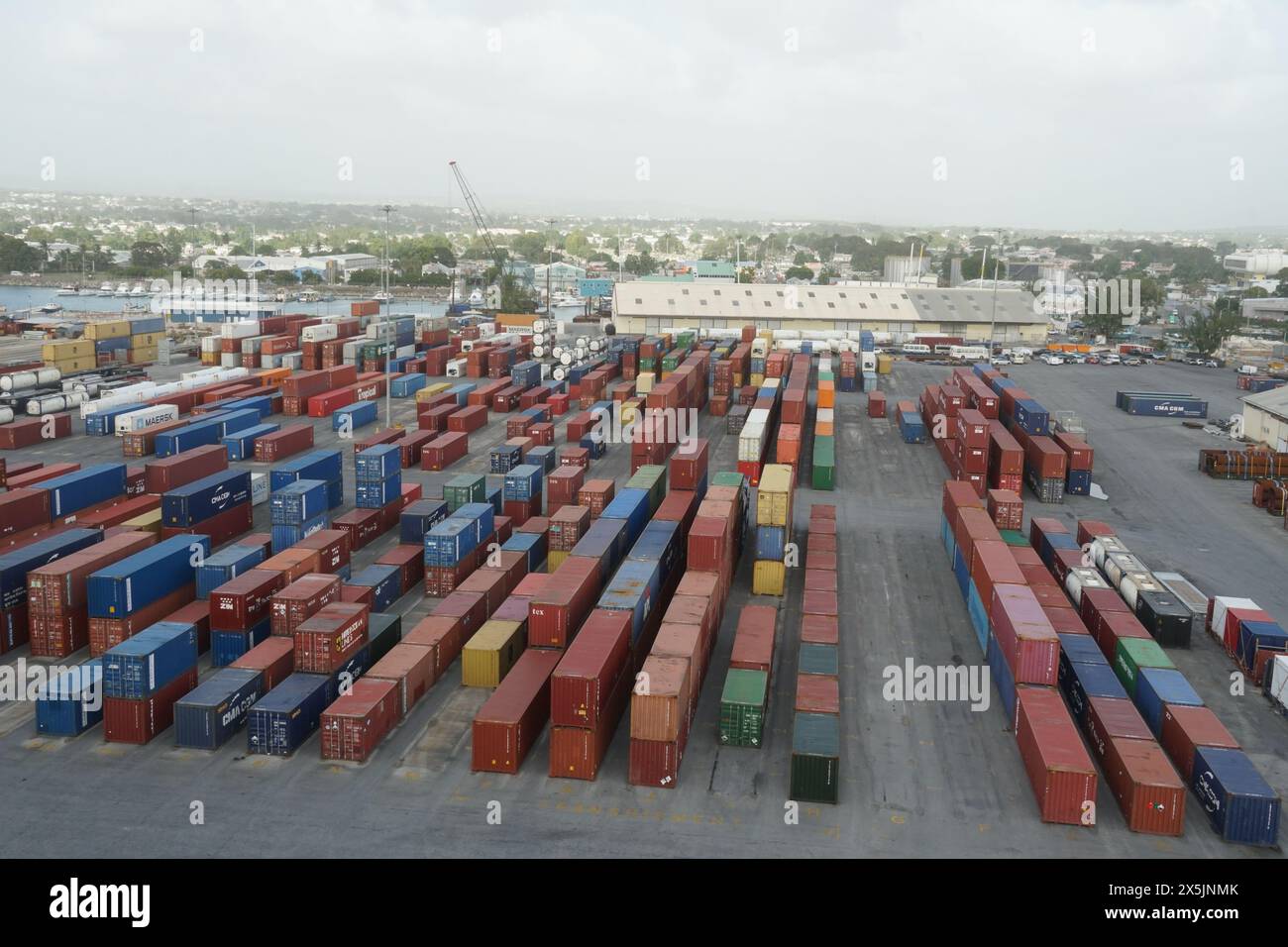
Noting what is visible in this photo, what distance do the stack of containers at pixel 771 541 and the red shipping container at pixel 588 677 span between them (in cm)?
1036

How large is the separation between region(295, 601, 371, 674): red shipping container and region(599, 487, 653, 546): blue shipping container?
1091 centimetres

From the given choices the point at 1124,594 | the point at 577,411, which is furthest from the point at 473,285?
the point at 1124,594

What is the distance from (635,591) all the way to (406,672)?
6.46 m

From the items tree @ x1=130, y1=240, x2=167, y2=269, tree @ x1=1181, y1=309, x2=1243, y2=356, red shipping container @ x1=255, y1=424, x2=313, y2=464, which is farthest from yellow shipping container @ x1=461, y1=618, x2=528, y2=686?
tree @ x1=130, y1=240, x2=167, y2=269

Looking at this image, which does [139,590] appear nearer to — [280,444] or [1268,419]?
[280,444]

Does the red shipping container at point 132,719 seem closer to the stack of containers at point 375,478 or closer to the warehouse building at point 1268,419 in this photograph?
the stack of containers at point 375,478

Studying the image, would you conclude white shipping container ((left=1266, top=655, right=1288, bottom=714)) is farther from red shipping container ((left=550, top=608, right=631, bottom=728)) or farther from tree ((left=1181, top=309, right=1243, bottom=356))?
tree ((left=1181, top=309, right=1243, bottom=356))

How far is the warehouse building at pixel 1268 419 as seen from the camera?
56250 mm

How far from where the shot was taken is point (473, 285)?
176 meters

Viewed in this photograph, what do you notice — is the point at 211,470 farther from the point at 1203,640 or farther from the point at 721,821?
the point at 1203,640

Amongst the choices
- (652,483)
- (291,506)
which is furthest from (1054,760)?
(291,506)

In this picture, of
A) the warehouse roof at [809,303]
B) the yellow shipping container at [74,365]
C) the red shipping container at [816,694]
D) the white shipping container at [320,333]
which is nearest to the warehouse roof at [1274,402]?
the red shipping container at [816,694]

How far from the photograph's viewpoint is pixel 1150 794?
816 inches

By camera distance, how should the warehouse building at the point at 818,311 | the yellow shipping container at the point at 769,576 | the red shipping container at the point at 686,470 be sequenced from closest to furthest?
the yellow shipping container at the point at 769,576 < the red shipping container at the point at 686,470 < the warehouse building at the point at 818,311
